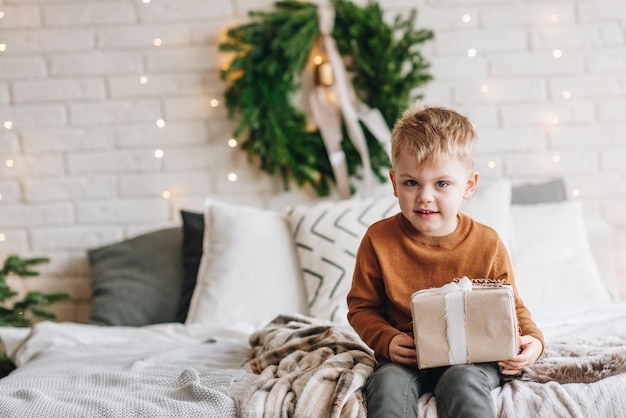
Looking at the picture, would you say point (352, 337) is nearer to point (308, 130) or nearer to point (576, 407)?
point (576, 407)

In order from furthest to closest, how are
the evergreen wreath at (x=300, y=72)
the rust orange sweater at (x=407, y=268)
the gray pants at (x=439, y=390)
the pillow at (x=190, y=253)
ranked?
1. the evergreen wreath at (x=300, y=72)
2. the pillow at (x=190, y=253)
3. the rust orange sweater at (x=407, y=268)
4. the gray pants at (x=439, y=390)

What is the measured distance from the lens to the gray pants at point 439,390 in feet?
4.30

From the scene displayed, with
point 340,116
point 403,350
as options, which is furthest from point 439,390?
point 340,116

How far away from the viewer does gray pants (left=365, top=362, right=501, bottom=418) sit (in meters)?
1.31

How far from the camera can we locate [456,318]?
1354mm

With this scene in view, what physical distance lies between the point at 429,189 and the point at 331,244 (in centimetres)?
87

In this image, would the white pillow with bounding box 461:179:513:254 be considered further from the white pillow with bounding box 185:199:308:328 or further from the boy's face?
the boy's face

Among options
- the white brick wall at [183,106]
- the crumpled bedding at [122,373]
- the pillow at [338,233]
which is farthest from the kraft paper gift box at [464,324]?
the white brick wall at [183,106]

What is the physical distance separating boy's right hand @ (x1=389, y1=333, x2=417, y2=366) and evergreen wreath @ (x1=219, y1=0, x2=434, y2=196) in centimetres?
137

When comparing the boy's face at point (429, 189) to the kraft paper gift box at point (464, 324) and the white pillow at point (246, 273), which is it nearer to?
the kraft paper gift box at point (464, 324)

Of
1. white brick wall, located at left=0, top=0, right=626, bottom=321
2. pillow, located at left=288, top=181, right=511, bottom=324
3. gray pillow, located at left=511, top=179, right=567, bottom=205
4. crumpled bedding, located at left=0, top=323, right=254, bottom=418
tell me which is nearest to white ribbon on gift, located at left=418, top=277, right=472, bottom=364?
crumpled bedding, located at left=0, top=323, right=254, bottom=418

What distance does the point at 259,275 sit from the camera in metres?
2.37

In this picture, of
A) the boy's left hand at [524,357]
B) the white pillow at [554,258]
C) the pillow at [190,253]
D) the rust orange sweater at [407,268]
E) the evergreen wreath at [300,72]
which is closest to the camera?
the boy's left hand at [524,357]

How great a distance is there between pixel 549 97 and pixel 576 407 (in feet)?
5.56
